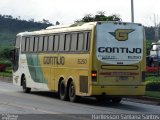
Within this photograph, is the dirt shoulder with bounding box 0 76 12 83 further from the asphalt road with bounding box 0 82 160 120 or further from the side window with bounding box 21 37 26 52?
the asphalt road with bounding box 0 82 160 120

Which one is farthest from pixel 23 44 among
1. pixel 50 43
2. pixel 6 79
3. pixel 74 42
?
pixel 6 79

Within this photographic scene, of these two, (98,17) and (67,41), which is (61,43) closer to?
(67,41)

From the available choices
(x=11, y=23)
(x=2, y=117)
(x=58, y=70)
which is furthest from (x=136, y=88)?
(x=11, y=23)

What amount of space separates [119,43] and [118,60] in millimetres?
676

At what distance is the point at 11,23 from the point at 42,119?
101 metres

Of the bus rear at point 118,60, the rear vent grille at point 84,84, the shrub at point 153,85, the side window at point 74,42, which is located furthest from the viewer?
the shrub at point 153,85

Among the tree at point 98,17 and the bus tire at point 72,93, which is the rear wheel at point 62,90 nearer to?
the bus tire at point 72,93

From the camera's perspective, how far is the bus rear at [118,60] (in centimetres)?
2469

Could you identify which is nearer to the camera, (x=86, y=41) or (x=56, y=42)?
(x=86, y=41)

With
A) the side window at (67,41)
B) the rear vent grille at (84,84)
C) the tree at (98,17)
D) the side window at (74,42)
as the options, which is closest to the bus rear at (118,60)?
the rear vent grille at (84,84)

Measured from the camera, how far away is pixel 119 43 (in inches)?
986

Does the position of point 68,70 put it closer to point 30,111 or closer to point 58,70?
point 58,70

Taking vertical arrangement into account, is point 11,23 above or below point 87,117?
above

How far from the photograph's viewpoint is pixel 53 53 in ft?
94.0
